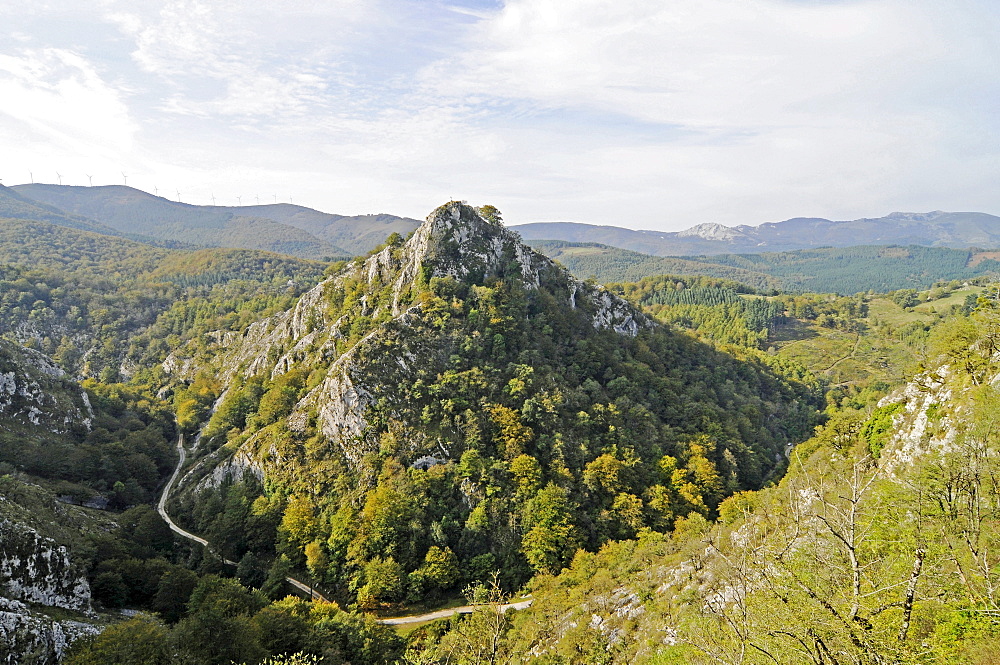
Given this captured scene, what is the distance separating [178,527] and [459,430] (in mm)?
48772

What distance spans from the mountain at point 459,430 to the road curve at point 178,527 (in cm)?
203

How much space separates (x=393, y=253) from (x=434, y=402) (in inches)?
1820

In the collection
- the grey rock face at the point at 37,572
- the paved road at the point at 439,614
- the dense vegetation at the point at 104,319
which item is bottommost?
the paved road at the point at 439,614

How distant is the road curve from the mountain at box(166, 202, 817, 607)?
2030mm

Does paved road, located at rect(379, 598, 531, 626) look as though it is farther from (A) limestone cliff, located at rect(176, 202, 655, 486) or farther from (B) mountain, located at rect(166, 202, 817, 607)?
(A) limestone cliff, located at rect(176, 202, 655, 486)

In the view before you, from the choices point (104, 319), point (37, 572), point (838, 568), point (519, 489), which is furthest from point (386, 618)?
point (104, 319)

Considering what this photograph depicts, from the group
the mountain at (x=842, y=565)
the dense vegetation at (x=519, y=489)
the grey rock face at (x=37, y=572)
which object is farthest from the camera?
the grey rock face at (x=37, y=572)

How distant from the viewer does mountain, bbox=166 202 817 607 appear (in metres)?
63.3

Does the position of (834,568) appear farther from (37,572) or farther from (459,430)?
(37,572)

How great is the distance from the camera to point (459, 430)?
74.4 m

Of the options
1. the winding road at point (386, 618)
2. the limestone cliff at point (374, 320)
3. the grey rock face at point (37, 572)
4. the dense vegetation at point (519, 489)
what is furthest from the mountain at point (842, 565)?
the limestone cliff at point (374, 320)

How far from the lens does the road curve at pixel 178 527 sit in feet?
199

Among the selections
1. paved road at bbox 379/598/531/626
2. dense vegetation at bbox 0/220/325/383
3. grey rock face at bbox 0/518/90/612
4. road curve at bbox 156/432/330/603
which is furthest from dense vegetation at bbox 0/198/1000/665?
dense vegetation at bbox 0/220/325/383

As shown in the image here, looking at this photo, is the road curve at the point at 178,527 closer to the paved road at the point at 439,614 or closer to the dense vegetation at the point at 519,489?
the dense vegetation at the point at 519,489
